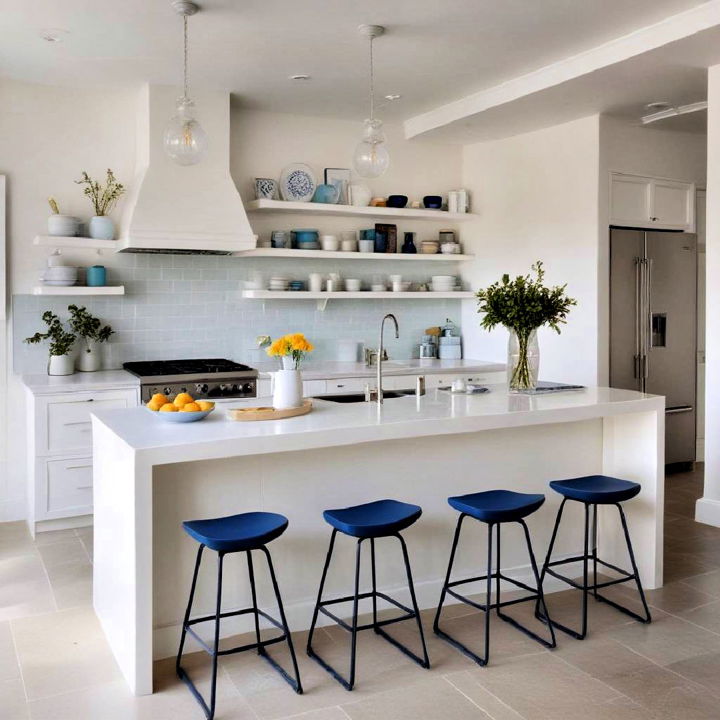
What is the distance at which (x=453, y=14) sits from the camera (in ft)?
13.7

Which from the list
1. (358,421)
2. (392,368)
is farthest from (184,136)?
(392,368)

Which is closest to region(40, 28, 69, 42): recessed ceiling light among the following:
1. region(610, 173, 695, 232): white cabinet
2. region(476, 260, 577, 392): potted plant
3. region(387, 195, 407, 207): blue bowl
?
region(476, 260, 577, 392): potted plant

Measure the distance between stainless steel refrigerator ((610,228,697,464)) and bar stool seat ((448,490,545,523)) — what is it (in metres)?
2.90

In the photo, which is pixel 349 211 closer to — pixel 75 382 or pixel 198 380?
pixel 198 380

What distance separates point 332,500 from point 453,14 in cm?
260

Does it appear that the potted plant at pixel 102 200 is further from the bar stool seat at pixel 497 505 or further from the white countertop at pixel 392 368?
the bar stool seat at pixel 497 505

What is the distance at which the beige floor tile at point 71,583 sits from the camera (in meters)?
3.88

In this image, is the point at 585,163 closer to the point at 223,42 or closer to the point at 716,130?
the point at 716,130

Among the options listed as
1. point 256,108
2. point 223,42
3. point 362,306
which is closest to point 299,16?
point 223,42

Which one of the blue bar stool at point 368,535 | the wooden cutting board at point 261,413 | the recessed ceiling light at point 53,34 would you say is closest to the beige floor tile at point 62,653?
the blue bar stool at point 368,535

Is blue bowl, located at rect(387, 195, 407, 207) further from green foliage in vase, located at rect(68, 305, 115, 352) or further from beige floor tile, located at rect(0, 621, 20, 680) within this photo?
beige floor tile, located at rect(0, 621, 20, 680)

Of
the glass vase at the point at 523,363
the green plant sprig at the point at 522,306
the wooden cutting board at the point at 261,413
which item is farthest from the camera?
the glass vase at the point at 523,363

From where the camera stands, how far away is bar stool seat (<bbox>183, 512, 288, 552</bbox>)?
2.82 m

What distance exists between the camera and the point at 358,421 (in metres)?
3.39
